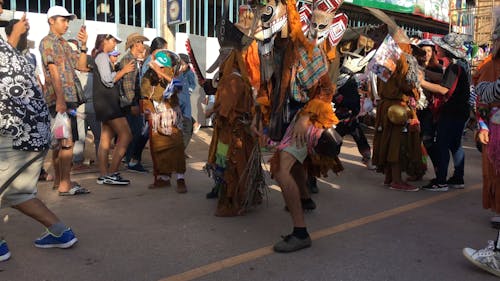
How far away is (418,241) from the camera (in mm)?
3889

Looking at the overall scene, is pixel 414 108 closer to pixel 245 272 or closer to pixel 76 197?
pixel 245 272

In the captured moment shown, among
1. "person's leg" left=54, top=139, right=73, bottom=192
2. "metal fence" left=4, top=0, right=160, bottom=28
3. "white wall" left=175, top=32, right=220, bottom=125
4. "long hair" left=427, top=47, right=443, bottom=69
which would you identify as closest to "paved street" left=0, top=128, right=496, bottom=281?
"person's leg" left=54, top=139, right=73, bottom=192

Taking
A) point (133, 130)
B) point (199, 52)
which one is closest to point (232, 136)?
point (133, 130)

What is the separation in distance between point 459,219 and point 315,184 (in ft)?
5.23

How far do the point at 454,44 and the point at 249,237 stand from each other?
10.5 feet

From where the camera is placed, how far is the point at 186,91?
6785mm

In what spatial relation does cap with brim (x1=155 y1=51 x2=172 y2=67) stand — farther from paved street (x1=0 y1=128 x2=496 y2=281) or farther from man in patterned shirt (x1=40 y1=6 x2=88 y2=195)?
paved street (x1=0 y1=128 x2=496 y2=281)

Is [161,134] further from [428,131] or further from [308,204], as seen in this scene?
[428,131]

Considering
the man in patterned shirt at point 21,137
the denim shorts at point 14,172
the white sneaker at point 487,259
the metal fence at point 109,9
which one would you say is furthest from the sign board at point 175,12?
the white sneaker at point 487,259

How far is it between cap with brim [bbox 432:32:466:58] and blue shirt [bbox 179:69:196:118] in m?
3.08

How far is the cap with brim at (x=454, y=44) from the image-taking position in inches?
207

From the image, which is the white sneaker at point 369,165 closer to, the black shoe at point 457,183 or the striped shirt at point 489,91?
the black shoe at point 457,183

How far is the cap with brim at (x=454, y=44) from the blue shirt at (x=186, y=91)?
3078 mm

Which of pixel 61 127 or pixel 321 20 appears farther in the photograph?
pixel 61 127
